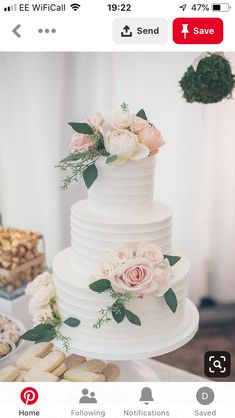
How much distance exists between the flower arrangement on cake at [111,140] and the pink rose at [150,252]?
0.12m

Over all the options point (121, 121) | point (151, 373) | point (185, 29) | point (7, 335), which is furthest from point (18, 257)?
point (185, 29)

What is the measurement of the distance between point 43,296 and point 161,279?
21cm

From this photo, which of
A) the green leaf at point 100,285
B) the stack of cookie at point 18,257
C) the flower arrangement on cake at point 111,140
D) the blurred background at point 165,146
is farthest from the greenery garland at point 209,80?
the stack of cookie at point 18,257

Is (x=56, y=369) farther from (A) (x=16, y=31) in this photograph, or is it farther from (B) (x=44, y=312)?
(A) (x=16, y=31)

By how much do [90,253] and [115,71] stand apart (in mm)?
324

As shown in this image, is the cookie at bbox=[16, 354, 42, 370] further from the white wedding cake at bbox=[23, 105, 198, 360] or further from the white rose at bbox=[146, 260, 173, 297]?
the white rose at bbox=[146, 260, 173, 297]

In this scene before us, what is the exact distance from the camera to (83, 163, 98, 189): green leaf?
75 centimetres

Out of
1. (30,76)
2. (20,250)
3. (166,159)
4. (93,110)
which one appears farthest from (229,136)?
(20,250)

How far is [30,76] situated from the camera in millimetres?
946

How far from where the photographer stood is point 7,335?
1.04 meters

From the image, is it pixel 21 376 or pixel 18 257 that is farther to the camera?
pixel 18 257

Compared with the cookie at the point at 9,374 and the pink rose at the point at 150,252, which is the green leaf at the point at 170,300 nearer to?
the pink rose at the point at 150,252

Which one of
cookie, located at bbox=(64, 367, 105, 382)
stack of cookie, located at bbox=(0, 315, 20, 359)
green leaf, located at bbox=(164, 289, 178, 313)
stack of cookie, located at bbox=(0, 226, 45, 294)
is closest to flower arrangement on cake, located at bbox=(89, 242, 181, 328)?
green leaf, located at bbox=(164, 289, 178, 313)

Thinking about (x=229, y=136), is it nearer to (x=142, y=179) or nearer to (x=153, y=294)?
(x=142, y=179)
